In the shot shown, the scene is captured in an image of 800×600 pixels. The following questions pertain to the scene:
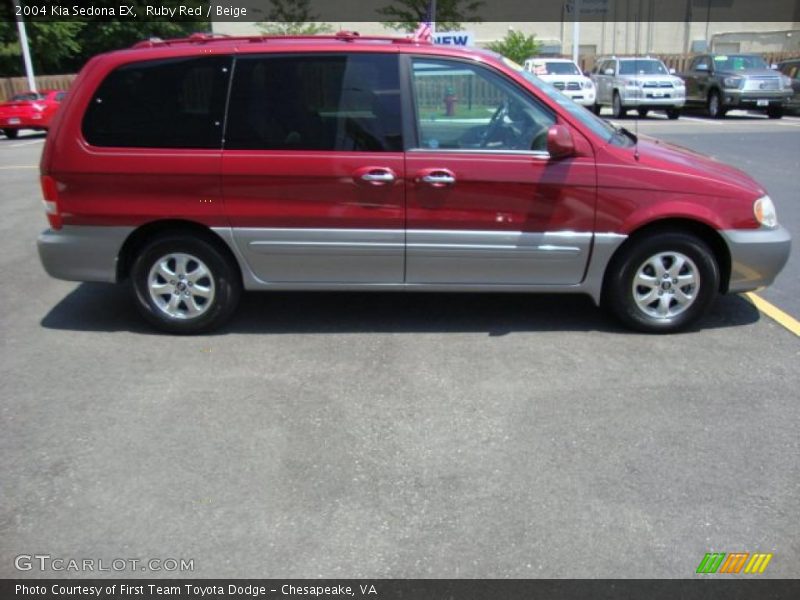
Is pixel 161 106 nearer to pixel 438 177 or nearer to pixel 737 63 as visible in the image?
pixel 438 177

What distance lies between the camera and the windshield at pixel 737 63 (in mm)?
23125

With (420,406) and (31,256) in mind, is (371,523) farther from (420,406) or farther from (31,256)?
(31,256)

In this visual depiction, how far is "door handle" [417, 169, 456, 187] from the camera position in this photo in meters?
4.70

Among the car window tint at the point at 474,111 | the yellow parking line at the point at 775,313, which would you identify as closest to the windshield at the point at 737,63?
the yellow parking line at the point at 775,313

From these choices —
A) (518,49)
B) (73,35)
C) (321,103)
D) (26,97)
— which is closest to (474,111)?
(321,103)

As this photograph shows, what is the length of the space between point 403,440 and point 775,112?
23.0 m

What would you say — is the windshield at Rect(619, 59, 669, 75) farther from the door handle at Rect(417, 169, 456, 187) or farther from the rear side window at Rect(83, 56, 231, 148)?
the rear side window at Rect(83, 56, 231, 148)

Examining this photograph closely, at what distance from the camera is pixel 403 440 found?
145 inches

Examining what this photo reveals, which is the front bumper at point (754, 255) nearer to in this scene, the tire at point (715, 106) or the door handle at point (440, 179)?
the door handle at point (440, 179)

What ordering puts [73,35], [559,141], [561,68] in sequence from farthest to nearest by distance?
→ [73,35]
[561,68]
[559,141]

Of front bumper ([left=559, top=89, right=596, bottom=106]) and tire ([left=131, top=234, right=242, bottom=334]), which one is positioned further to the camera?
front bumper ([left=559, top=89, right=596, bottom=106])

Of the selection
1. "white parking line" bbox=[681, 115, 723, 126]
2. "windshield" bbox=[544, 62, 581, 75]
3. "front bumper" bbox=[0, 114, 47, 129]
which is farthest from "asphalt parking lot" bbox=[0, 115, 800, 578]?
"windshield" bbox=[544, 62, 581, 75]

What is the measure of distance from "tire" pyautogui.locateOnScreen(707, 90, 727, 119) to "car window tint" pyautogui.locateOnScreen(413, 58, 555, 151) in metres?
21.0
